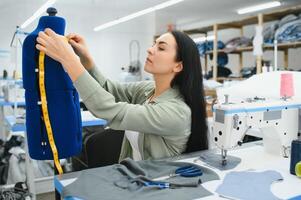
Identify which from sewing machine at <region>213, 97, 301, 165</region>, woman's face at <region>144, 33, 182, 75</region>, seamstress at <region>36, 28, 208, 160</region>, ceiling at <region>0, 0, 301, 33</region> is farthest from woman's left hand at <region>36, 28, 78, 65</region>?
ceiling at <region>0, 0, 301, 33</region>

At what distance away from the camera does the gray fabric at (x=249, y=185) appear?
0.88 metres

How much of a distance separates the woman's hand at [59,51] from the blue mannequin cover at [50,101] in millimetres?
36

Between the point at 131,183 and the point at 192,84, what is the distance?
526 mm

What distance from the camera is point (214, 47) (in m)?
5.07

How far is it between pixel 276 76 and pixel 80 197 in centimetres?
126

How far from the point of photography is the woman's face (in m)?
1.29

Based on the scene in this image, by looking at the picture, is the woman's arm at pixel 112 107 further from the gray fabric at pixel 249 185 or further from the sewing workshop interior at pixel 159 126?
the gray fabric at pixel 249 185

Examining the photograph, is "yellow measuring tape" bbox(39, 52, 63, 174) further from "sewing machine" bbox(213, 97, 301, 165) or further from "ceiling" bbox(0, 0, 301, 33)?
"ceiling" bbox(0, 0, 301, 33)

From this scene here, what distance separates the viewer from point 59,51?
1.02 meters

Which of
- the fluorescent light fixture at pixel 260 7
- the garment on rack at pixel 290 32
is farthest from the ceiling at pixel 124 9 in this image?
the garment on rack at pixel 290 32

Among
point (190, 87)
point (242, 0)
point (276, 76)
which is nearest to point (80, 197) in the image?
point (190, 87)

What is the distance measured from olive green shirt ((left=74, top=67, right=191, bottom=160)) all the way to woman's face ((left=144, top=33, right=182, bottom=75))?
0.10m

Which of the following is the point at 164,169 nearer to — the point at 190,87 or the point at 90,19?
the point at 190,87

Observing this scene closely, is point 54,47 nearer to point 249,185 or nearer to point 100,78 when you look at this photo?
point 100,78
